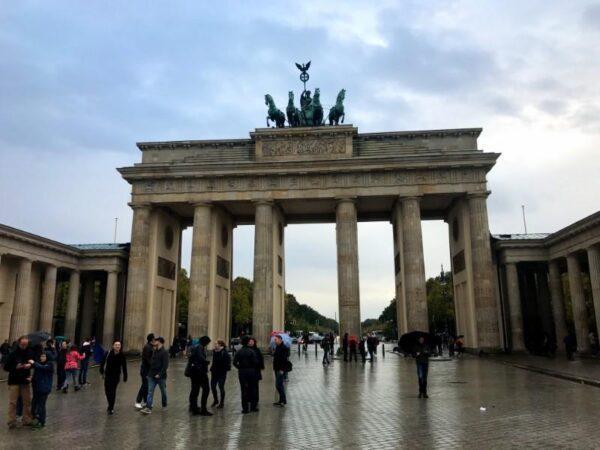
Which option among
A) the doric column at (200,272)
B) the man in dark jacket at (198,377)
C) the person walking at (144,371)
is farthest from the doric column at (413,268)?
the man in dark jacket at (198,377)

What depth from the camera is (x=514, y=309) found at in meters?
41.8

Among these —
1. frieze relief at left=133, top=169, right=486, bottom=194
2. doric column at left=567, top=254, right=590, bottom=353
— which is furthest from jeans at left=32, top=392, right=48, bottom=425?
doric column at left=567, top=254, right=590, bottom=353

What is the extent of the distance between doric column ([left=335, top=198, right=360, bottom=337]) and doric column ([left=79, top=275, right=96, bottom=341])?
2540cm

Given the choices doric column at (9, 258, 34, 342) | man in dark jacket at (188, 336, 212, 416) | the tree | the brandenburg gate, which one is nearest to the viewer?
man in dark jacket at (188, 336, 212, 416)

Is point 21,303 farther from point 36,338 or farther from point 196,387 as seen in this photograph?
point 196,387

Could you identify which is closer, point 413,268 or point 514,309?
point 413,268

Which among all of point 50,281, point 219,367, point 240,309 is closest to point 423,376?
point 219,367

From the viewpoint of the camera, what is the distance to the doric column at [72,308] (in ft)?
148

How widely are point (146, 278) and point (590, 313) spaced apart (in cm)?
4658

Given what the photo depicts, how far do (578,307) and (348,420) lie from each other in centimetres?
3264

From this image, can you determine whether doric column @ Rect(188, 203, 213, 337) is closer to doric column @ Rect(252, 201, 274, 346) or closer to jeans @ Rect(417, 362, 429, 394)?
doric column @ Rect(252, 201, 274, 346)

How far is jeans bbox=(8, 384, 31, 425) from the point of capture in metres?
11.0

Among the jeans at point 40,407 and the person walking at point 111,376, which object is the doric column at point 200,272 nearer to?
the person walking at point 111,376

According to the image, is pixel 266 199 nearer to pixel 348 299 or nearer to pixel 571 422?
pixel 348 299
